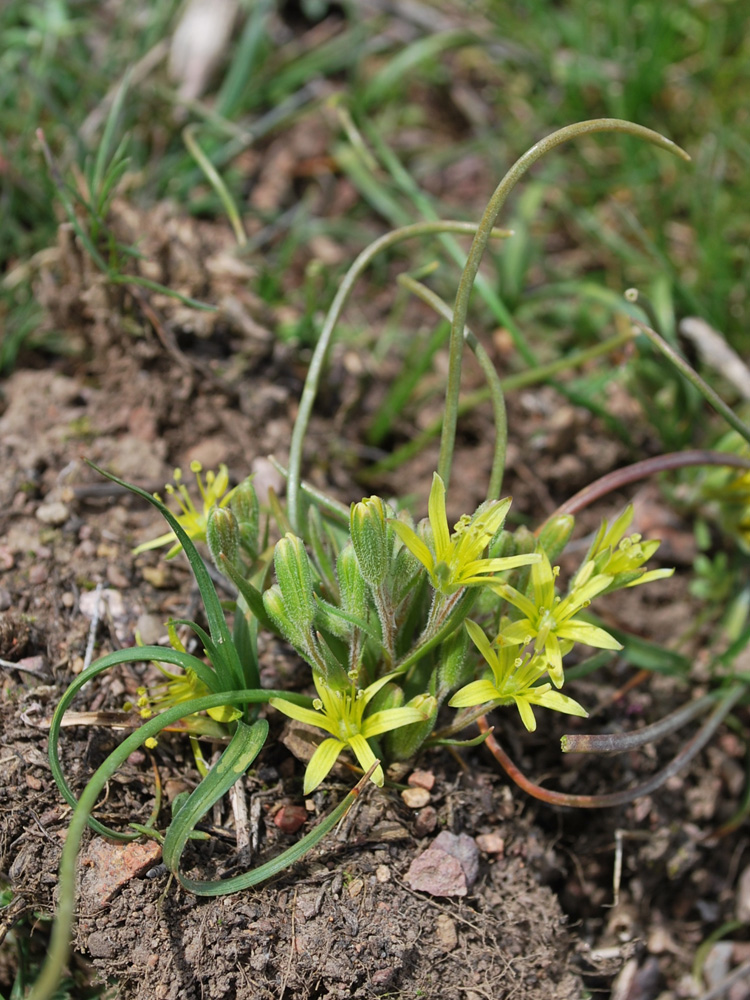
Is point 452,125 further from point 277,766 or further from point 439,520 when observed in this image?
point 277,766

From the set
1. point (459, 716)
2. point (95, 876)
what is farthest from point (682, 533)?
point (95, 876)

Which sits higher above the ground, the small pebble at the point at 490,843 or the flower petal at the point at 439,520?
the flower petal at the point at 439,520

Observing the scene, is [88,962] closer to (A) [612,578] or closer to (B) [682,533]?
(A) [612,578]

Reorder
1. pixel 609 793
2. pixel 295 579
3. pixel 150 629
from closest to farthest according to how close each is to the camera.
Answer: pixel 295 579 < pixel 150 629 < pixel 609 793

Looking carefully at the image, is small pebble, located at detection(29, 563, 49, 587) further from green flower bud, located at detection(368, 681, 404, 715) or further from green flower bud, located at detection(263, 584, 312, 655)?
green flower bud, located at detection(368, 681, 404, 715)

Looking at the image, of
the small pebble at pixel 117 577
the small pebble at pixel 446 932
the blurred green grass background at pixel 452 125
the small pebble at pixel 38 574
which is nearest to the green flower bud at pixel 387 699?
the small pebble at pixel 446 932

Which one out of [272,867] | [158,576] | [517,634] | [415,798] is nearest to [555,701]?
[517,634]

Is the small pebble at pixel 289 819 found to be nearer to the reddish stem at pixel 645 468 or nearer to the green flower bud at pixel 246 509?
the green flower bud at pixel 246 509
